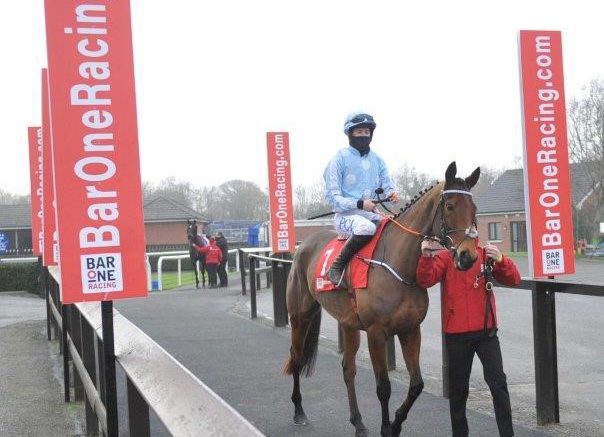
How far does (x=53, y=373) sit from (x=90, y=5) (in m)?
5.63

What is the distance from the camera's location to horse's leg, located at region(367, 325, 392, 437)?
486 cm

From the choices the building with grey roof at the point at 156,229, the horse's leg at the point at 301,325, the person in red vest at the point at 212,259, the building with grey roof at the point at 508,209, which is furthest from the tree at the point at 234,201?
the horse's leg at the point at 301,325

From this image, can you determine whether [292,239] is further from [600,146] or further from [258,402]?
[600,146]

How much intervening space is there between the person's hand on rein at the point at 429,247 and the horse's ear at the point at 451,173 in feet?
1.50

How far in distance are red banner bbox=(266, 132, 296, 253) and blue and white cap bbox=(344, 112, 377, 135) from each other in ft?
32.3

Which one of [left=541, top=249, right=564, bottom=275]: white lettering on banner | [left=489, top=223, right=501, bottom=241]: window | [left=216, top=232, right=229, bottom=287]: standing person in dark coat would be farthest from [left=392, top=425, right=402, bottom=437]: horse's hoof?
[left=489, top=223, right=501, bottom=241]: window

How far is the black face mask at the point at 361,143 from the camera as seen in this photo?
560cm

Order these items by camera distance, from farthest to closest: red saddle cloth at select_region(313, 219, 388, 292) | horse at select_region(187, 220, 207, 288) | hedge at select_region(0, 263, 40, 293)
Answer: horse at select_region(187, 220, 207, 288) < hedge at select_region(0, 263, 40, 293) < red saddle cloth at select_region(313, 219, 388, 292)

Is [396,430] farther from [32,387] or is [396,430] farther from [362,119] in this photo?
[32,387]

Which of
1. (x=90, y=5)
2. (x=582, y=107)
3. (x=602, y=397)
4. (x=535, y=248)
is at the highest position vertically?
(x=582, y=107)

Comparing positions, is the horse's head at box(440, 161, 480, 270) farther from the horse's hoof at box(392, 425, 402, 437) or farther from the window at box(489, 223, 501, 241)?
the window at box(489, 223, 501, 241)

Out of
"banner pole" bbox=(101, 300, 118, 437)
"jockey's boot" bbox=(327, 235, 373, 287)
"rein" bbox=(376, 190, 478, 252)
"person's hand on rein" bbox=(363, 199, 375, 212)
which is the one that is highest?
"person's hand on rein" bbox=(363, 199, 375, 212)

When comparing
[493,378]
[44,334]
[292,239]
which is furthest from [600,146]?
[493,378]

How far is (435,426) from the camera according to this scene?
540cm
